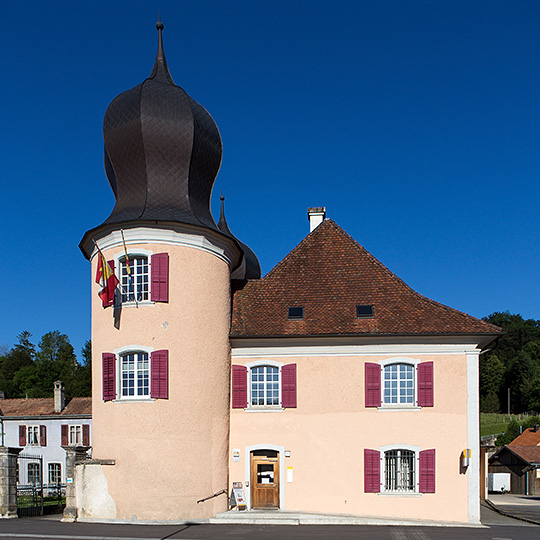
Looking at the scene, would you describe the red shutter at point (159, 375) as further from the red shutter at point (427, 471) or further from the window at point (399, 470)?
the red shutter at point (427, 471)

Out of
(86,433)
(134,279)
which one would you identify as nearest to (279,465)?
(134,279)

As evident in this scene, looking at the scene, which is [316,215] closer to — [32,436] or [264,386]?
[264,386]

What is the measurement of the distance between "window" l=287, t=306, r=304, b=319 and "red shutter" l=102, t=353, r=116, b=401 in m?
5.97

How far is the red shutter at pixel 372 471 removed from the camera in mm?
20906

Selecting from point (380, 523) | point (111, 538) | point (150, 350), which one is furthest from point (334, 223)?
point (111, 538)

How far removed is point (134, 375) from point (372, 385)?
7.44 meters

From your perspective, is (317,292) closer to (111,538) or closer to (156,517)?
(156,517)

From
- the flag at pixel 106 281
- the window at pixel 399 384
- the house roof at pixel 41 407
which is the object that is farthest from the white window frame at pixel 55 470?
the window at pixel 399 384

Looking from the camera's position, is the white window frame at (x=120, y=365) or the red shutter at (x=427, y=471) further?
the red shutter at (x=427, y=471)

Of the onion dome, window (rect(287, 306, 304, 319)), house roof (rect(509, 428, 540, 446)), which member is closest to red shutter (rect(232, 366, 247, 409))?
window (rect(287, 306, 304, 319))

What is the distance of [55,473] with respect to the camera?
4950cm

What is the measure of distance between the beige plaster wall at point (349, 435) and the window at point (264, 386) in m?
0.25

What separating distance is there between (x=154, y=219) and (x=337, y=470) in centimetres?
967

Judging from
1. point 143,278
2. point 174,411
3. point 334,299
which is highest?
point 143,278
